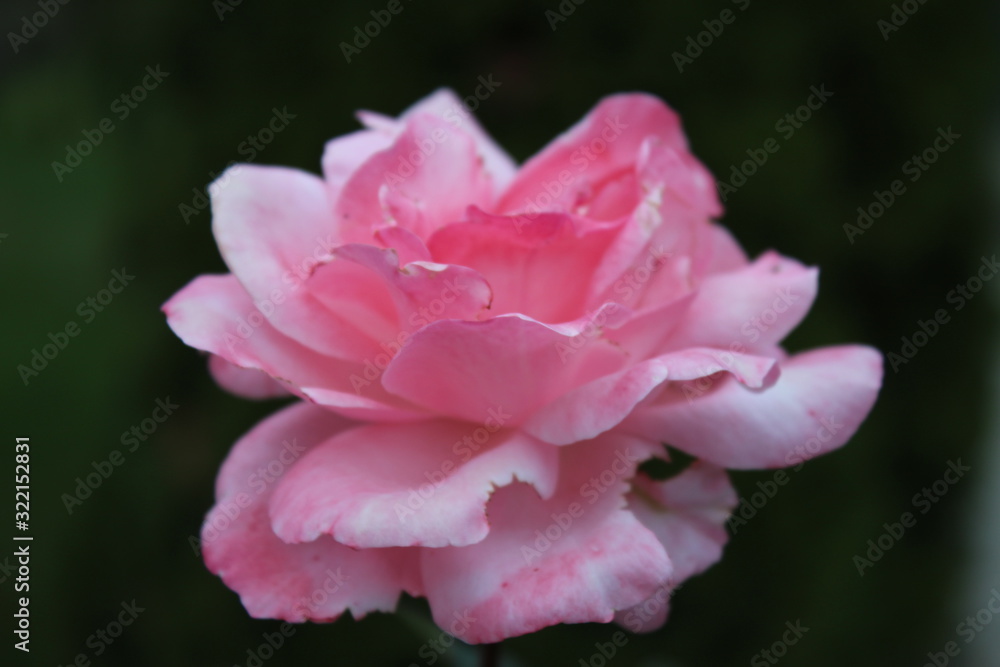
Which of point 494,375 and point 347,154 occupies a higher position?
point 347,154

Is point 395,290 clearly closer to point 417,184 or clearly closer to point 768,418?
point 417,184

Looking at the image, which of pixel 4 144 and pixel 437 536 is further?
pixel 4 144

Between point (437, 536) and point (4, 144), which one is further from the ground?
point (4, 144)

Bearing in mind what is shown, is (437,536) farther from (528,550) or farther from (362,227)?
(362,227)

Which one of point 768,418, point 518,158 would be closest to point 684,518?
point 768,418

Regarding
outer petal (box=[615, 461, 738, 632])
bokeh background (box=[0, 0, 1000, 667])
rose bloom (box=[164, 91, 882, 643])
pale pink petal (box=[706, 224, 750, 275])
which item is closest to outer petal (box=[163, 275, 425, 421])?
rose bloom (box=[164, 91, 882, 643])

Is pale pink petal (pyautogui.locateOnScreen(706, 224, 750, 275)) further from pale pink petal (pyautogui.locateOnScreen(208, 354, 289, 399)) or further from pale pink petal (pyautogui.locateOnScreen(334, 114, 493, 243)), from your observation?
pale pink petal (pyautogui.locateOnScreen(208, 354, 289, 399))

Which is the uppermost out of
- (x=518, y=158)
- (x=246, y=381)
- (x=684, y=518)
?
(x=246, y=381)

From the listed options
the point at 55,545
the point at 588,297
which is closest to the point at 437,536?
the point at 588,297
